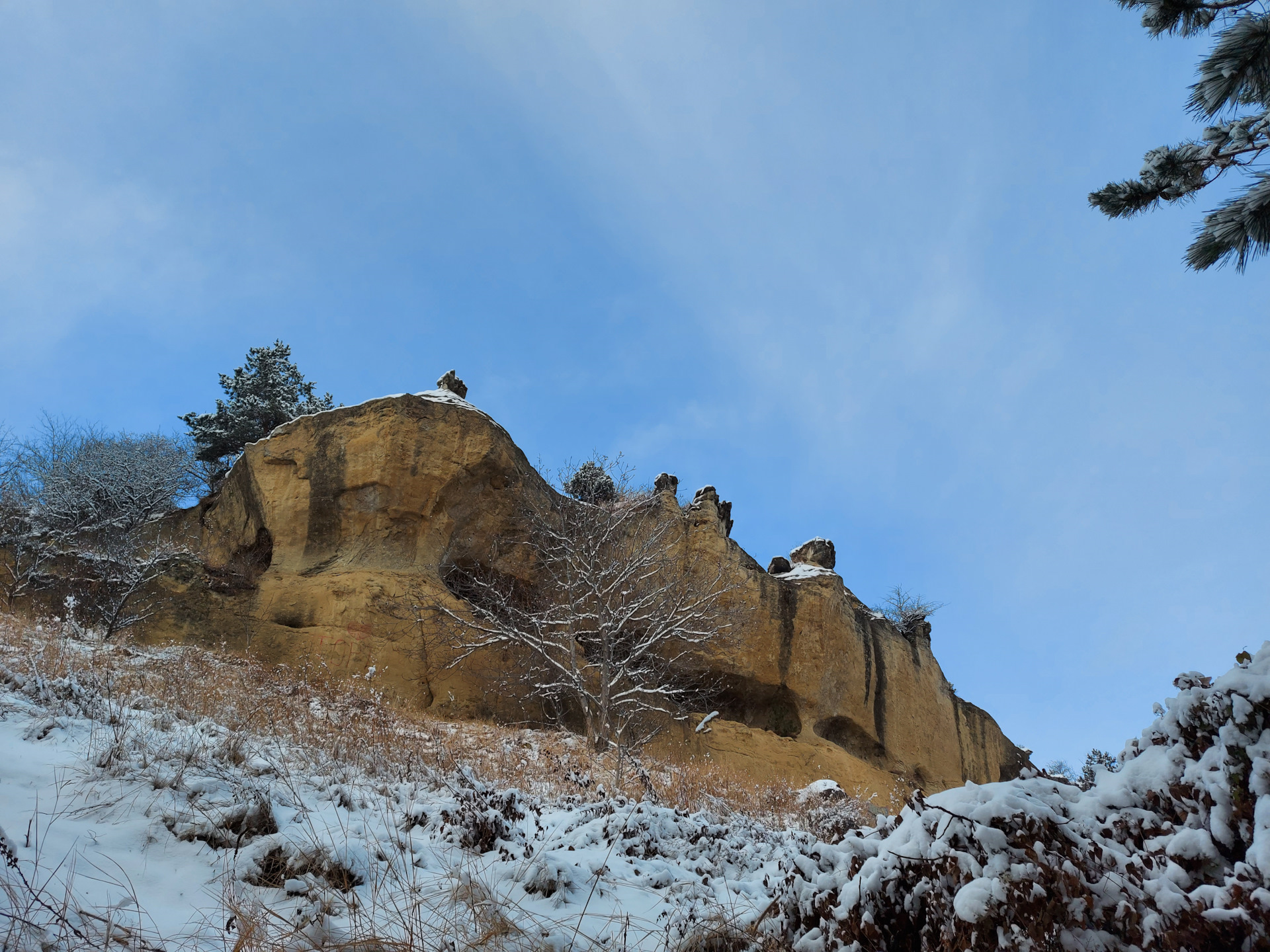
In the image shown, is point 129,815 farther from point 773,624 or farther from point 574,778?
point 773,624

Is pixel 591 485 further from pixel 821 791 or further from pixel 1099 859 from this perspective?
pixel 1099 859

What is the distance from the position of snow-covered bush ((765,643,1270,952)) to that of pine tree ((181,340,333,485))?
29.0m

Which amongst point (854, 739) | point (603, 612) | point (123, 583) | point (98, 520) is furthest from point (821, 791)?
point (98, 520)

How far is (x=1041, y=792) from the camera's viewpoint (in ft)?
10.2

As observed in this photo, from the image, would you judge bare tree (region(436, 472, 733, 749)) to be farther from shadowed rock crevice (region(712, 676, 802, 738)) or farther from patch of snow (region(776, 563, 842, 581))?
patch of snow (region(776, 563, 842, 581))

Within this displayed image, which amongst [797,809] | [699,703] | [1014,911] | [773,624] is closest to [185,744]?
[1014,911]

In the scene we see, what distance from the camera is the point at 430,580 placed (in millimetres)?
17703

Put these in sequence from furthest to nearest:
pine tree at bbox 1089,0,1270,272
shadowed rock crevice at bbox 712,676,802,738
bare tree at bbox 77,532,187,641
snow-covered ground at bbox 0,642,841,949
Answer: shadowed rock crevice at bbox 712,676,802,738 → bare tree at bbox 77,532,187,641 → pine tree at bbox 1089,0,1270,272 → snow-covered ground at bbox 0,642,841,949

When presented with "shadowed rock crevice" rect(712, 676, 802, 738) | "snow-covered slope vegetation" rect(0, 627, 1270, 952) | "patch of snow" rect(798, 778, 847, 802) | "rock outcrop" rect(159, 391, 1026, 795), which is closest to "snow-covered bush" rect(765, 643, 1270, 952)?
"snow-covered slope vegetation" rect(0, 627, 1270, 952)

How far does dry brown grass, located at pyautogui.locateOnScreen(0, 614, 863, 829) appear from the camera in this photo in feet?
22.1

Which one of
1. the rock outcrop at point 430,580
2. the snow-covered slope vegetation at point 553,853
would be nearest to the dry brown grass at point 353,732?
the snow-covered slope vegetation at point 553,853

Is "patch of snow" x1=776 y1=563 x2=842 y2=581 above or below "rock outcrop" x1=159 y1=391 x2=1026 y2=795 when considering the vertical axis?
above

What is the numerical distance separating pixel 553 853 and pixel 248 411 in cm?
2917

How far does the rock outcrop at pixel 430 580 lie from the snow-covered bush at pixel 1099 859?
46.8 feet
